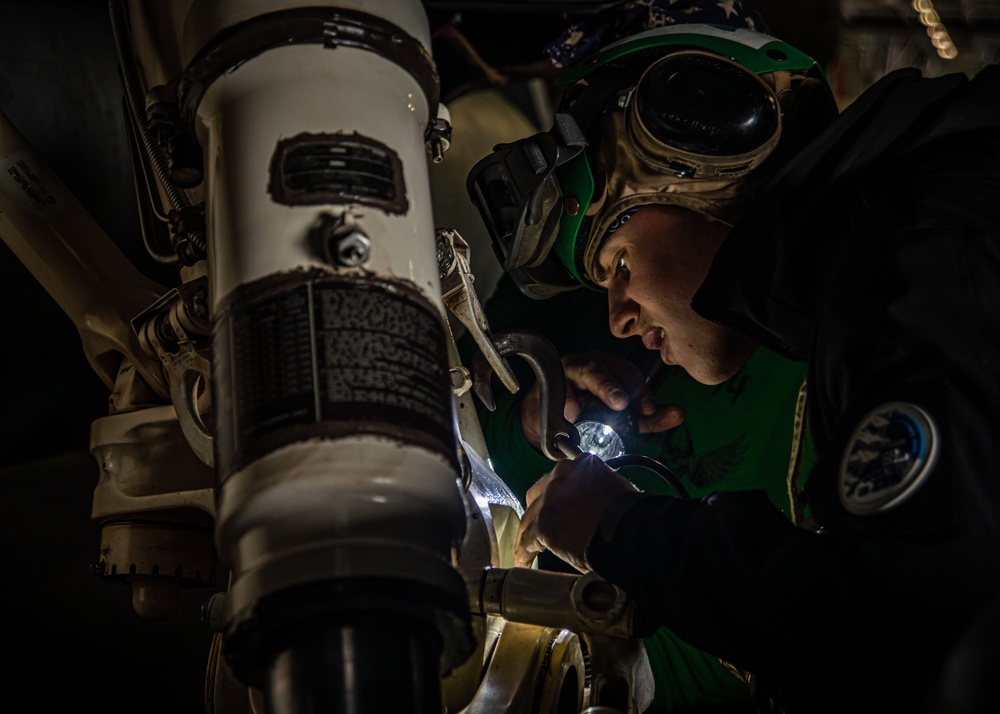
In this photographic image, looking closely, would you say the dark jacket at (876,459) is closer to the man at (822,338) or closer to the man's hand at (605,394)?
the man at (822,338)

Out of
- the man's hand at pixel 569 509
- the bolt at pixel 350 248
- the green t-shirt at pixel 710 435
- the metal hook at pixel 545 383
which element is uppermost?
the green t-shirt at pixel 710 435

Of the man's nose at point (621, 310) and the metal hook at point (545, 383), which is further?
the man's nose at point (621, 310)

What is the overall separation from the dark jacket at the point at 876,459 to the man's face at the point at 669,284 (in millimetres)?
332

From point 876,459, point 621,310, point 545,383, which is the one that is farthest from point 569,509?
point 621,310

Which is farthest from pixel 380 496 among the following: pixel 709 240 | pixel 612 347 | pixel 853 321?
pixel 612 347

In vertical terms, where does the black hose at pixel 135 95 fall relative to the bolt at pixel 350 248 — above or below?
above

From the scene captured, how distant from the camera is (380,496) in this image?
786 mm

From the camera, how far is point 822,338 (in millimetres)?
1183

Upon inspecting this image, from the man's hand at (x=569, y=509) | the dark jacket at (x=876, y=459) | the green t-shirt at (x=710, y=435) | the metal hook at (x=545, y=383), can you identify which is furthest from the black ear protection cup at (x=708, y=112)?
the green t-shirt at (x=710, y=435)

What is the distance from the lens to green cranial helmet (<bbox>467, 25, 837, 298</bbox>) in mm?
1457

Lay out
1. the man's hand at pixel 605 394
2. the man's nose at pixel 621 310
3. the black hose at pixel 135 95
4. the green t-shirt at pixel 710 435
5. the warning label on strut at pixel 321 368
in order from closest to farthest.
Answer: the warning label on strut at pixel 321 368, the black hose at pixel 135 95, the man's nose at pixel 621 310, the man's hand at pixel 605 394, the green t-shirt at pixel 710 435

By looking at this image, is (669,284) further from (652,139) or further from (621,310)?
(652,139)

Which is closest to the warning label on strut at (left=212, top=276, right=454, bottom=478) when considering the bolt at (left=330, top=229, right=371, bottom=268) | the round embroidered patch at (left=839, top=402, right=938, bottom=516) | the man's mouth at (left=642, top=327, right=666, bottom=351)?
the bolt at (left=330, top=229, right=371, bottom=268)

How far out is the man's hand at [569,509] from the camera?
133 centimetres
